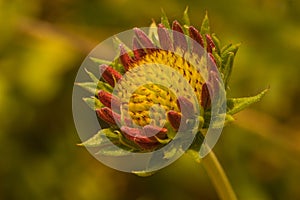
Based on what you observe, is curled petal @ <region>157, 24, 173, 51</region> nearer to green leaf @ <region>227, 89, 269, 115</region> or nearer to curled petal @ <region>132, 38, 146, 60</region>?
curled petal @ <region>132, 38, 146, 60</region>

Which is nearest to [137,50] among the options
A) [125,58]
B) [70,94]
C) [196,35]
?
[125,58]

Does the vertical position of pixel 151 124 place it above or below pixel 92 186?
above

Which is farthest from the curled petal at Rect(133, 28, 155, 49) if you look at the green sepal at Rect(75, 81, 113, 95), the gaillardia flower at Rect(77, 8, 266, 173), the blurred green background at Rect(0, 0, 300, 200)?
the blurred green background at Rect(0, 0, 300, 200)

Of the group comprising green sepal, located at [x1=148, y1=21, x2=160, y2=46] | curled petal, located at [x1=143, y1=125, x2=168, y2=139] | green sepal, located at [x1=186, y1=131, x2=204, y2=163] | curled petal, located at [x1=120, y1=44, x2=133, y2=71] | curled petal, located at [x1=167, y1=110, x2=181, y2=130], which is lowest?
green sepal, located at [x1=186, y1=131, x2=204, y2=163]

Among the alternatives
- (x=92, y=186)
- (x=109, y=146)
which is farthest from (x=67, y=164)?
(x=109, y=146)

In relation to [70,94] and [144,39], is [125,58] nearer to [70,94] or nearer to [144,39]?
[144,39]

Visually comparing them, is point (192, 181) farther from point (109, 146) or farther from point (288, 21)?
point (109, 146)
